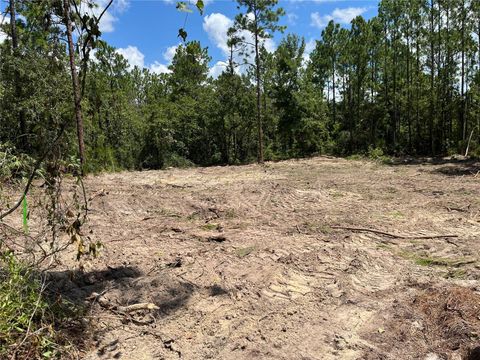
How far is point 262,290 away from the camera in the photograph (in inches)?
175

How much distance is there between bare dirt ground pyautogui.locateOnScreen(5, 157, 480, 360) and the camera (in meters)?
3.44

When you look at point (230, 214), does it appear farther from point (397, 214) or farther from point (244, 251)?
point (397, 214)

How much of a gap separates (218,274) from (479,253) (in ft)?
11.7

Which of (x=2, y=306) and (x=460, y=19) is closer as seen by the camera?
(x=2, y=306)

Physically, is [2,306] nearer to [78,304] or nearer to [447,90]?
[78,304]

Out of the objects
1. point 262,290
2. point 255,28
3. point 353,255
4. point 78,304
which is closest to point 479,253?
point 353,255

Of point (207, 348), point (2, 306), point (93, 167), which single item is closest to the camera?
point (2, 306)

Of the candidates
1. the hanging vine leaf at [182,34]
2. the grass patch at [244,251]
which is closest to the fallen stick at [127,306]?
the grass patch at [244,251]

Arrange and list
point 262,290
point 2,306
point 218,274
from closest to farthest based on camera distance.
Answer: point 2,306
point 262,290
point 218,274

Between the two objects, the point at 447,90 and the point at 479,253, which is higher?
the point at 447,90

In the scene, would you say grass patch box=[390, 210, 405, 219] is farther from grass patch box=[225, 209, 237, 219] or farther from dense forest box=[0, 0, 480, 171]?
dense forest box=[0, 0, 480, 171]

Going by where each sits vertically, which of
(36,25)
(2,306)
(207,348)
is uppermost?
(36,25)

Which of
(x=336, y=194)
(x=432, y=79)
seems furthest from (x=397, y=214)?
(x=432, y=79)

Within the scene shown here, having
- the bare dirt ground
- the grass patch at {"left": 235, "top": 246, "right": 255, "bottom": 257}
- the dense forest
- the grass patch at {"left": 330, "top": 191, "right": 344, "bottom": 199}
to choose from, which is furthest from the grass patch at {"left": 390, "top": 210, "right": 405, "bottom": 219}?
the dense forest
